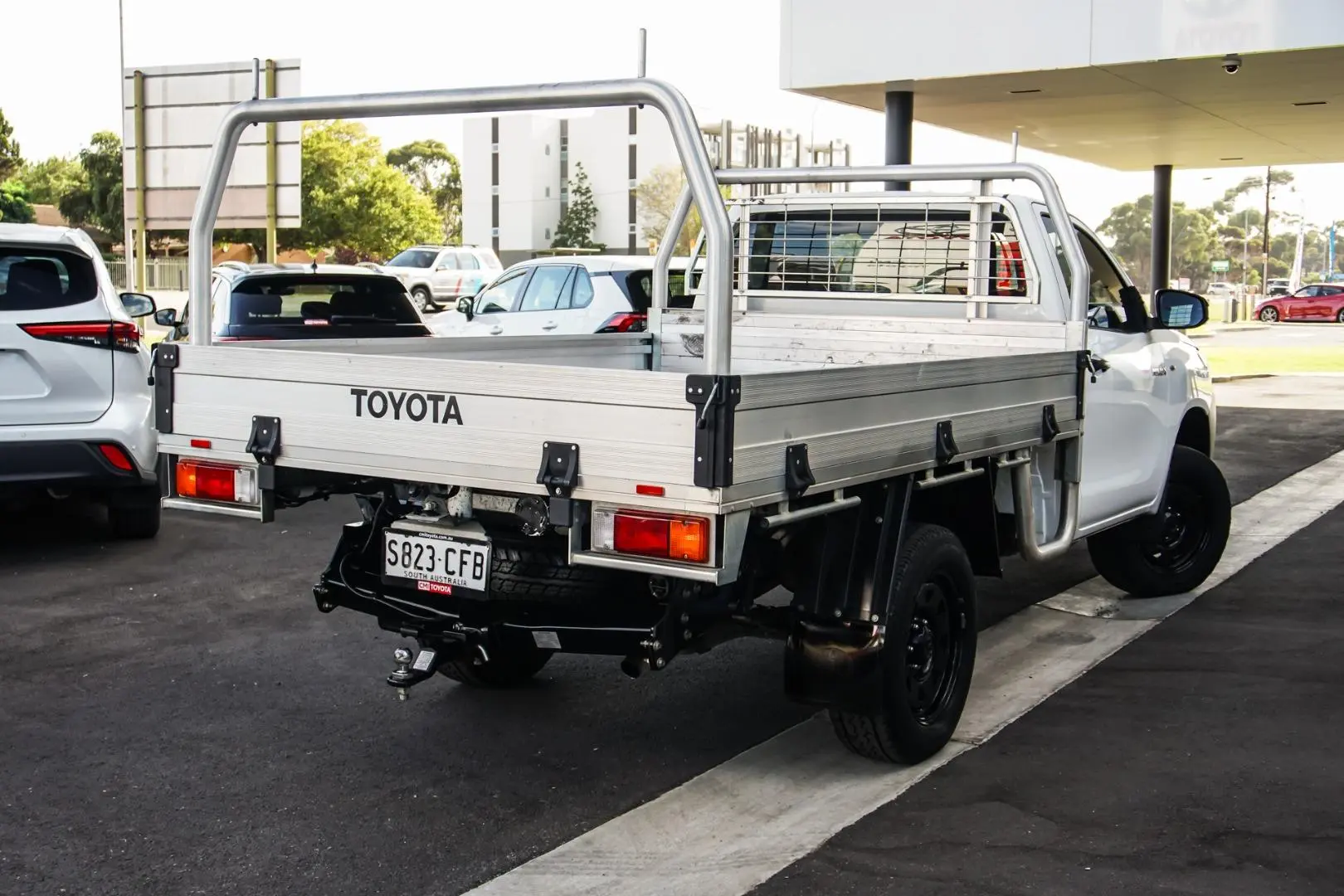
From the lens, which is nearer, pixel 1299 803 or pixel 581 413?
pixel 581 413

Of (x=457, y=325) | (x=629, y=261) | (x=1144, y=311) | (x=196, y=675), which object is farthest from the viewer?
(x=457, y=325)

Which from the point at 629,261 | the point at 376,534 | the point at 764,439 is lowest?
the point at 376,534

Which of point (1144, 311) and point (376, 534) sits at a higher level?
point (1144, 311)

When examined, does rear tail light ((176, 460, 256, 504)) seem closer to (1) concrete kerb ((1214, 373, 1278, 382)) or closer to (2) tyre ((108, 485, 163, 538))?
(2) tyre ((108, 485, 163, 538))

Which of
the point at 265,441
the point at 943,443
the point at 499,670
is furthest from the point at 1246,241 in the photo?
the point at 265,441

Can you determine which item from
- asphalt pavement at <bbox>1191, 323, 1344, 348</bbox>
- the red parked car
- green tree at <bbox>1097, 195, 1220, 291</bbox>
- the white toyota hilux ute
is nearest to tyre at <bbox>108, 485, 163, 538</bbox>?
the white toyota hilux ute

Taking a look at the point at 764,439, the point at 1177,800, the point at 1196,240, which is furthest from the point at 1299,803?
the point at 1196,240

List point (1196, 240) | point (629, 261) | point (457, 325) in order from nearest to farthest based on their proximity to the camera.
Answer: point (629, 261) < point (457, 325) < point (1196, 240)

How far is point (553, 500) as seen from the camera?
3977mm

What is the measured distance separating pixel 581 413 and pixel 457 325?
46.2ft

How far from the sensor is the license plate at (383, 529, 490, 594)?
446 cm

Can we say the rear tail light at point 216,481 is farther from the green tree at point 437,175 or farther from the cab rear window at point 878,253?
the green tree at point 437,175

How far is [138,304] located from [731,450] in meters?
6.26

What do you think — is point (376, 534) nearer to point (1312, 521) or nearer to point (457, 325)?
point (1312, 521)
